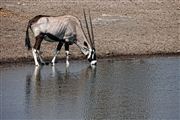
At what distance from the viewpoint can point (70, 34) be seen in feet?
64.0

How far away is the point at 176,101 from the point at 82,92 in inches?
81.3

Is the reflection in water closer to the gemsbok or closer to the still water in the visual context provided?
the still water

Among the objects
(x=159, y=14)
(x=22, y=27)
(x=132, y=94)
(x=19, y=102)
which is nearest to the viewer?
(x=19, y=102)

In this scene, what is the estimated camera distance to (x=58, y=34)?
→ 19.3 meters

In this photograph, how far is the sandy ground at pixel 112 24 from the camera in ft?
68.5

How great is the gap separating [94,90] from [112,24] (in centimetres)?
1204

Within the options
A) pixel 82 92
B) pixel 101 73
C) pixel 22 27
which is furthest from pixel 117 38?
pixel 82 92

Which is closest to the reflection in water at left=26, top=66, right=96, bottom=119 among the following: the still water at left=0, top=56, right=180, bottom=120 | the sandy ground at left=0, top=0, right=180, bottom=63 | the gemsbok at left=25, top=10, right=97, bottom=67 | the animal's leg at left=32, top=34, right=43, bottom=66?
the still water at left=0, top=56, right=180, bottom=120

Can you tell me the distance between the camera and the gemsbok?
62.1ft

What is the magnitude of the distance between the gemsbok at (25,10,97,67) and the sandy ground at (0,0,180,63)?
1.53 ft

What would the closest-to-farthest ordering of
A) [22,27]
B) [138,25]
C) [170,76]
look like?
[170,76] < [22,27] < [138,25]

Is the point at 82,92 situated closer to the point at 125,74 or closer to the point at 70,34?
Result: the point at 125,74

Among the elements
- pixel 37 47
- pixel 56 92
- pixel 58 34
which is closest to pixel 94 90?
pixel 56 92

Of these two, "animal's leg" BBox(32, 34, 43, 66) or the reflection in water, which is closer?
the reflection in water
